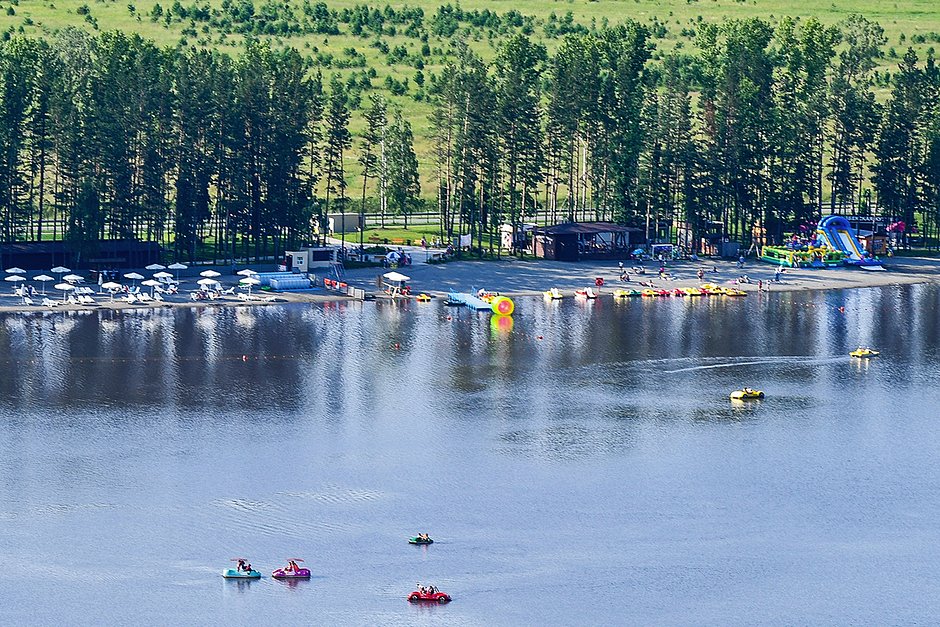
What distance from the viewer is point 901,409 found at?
128625 mm

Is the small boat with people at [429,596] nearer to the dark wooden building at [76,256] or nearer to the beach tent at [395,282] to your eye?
the beach tent at [395,282]

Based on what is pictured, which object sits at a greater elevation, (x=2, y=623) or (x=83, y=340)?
(x=83, y=340)

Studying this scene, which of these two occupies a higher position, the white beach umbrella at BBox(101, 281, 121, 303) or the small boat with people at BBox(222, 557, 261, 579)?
the white beach umbrella at BBox(101, 281, 121, 303)

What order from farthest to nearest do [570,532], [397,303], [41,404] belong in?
[397,303], [41,404], [570,532]

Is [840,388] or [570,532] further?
[840,388]

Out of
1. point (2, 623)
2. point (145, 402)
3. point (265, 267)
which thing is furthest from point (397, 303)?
point (2, 623)

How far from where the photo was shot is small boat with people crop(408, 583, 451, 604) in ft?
285

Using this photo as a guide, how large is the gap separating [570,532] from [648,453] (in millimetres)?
18138

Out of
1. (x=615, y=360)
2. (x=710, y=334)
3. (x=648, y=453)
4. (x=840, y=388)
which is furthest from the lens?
(x=710, y=334)

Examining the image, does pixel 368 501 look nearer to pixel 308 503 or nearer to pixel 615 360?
pixel 308 503

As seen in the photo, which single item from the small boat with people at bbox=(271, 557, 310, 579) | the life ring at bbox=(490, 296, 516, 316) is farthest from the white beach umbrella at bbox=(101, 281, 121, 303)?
the small boat with people at bbox=(271, 557, 310, 579)

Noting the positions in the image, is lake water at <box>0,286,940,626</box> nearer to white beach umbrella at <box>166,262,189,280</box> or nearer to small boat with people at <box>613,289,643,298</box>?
white beach umbrella at <box>166,262,189,280</box>

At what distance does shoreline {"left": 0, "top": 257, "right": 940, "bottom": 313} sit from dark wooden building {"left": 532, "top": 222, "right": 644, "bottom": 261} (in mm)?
2216

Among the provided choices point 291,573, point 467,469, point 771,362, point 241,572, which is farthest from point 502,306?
point 241,572
